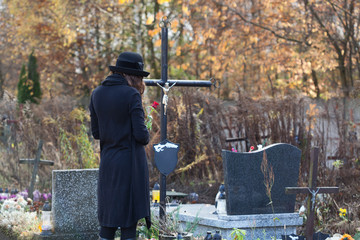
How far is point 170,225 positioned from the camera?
5.11m

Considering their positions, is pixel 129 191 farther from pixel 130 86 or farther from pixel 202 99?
pixel 202 99

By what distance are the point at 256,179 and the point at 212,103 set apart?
Answer: 366 cm

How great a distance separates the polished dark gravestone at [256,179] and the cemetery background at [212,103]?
0.77 meters

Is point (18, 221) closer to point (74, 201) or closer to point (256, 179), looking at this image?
point (74, 201)

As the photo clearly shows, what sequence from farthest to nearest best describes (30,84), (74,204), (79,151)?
(30,84) < (79,151) < (74,204)

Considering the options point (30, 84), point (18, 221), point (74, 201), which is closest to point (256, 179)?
point (74, 201)

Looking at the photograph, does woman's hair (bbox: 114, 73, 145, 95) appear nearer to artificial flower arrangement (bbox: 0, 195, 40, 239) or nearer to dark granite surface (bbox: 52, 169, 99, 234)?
dark granite surface (bbox: 52, 169, 99, 234)

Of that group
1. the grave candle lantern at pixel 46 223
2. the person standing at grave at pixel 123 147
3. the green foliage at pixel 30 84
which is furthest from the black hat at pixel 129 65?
the green foliage at pixel 30 84

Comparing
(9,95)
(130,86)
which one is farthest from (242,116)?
(9,95)

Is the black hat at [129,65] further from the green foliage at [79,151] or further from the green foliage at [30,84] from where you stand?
the green foliage at [30,84]

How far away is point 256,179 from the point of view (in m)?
5.90

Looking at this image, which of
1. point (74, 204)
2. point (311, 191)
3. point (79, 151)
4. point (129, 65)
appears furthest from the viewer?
point (79, 151)

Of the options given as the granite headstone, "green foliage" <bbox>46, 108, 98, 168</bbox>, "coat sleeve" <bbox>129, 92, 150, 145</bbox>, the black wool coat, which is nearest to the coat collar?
the black wool coat

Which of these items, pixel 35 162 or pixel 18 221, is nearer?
pixel 18 221
